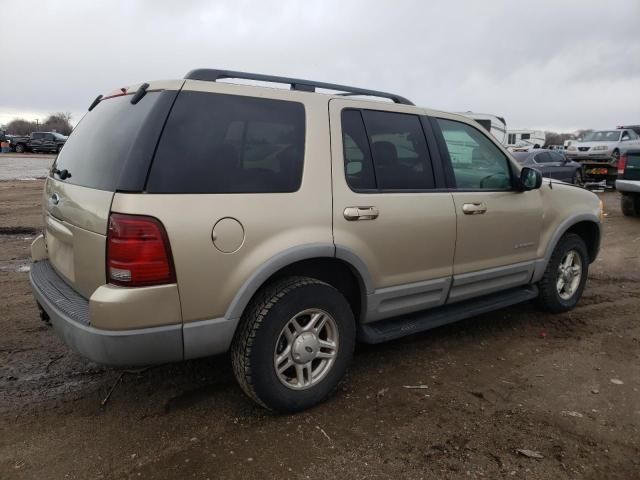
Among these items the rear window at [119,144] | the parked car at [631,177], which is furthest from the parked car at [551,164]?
the rear window at [119,144]

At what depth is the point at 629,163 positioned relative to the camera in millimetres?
10688

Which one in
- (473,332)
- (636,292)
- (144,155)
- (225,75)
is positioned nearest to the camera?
(144,155)

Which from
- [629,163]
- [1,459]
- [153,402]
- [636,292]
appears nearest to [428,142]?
[153,402]

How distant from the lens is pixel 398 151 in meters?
3.40

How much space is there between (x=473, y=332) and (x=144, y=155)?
3127 mm

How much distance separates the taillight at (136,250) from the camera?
2.33 metres

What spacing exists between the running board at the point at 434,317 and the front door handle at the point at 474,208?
0.72 metres

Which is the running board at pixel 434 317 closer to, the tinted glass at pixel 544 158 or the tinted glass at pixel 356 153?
the tinted glass at pixel 356 153

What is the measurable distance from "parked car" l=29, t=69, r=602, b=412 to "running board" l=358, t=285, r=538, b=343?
0.06 ft

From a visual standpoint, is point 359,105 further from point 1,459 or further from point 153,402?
point 1,459

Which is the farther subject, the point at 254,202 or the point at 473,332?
the point at 473,332

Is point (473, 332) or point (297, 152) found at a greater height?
point (297, 152)

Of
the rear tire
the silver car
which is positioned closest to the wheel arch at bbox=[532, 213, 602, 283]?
the rear tire

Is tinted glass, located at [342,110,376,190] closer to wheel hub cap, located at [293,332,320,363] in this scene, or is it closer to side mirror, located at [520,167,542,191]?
wheel hub cap, located at [293,332,320,363]
